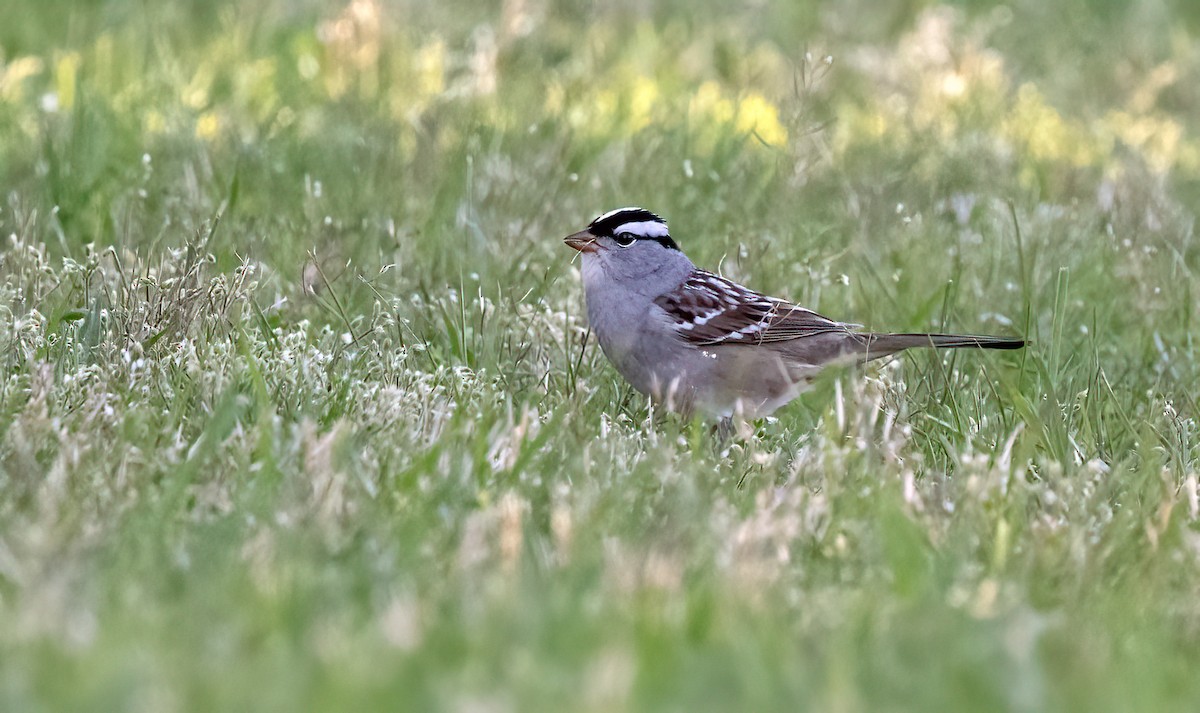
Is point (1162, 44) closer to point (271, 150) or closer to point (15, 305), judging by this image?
point (271, 150)

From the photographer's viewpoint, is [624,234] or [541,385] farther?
[624,234]

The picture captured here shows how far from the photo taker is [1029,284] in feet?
20.2

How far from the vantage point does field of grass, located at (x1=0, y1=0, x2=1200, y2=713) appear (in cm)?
296

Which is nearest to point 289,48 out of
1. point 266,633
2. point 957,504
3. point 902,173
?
point 902,173

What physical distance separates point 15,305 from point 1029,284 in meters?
3.40

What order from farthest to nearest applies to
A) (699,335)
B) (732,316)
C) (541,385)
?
(732,316) → (699,335) → (541,385)

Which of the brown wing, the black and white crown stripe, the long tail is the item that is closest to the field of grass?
the long tail

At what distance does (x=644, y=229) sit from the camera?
19.0ft

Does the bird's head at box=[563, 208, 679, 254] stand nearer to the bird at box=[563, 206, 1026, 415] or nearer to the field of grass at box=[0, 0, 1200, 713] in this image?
the bird at box=[563, 206, 1026, 415]

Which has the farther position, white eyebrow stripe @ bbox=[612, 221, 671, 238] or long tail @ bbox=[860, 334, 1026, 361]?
white eyebrow stripe @ bbox=[612, 221, 671, 238]

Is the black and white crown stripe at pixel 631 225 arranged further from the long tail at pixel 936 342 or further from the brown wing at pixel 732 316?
the long tail at pixel 936 342

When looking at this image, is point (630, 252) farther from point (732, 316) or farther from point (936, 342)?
point (936, 342)

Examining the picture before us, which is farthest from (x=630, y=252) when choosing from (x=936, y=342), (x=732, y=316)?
(x=936, y=342)

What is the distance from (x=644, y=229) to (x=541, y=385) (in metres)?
0.84
